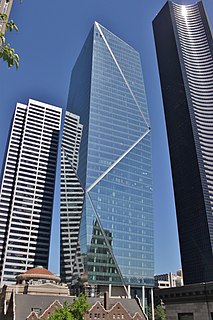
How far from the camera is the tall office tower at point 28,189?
464ft

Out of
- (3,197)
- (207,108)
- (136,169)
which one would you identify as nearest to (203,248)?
(136,169)

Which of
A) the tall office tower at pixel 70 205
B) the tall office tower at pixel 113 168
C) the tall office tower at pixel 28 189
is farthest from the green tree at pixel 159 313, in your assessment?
the tall office tower at pixel 28 189

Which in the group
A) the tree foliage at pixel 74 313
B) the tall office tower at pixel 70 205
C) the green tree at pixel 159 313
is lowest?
the green tree at pixel 159 313

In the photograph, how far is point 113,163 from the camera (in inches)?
4906

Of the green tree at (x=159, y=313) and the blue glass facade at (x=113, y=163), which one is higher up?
the blue glass facade at (x=113, y=163)

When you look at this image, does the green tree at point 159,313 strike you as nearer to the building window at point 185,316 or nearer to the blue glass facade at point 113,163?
the blue glass facade at point 113,163

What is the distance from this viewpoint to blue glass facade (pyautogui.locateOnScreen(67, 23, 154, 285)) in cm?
10706

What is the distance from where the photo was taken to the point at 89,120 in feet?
428

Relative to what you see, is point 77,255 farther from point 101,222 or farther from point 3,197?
point 3,197

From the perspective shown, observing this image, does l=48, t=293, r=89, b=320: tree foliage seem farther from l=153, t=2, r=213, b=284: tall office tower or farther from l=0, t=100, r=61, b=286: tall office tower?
l=153, t=2, r=213, b=284: tall office tower

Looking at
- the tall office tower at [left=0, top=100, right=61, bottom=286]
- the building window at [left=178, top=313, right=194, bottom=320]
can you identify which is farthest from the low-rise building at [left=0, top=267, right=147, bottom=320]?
the tall office tower at [left=0, top=100, right=61, bottom=286]

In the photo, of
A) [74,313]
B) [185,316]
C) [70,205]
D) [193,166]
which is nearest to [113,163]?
[70,205]

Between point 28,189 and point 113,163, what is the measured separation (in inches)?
2354

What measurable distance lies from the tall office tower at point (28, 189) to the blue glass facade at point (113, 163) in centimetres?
2966
